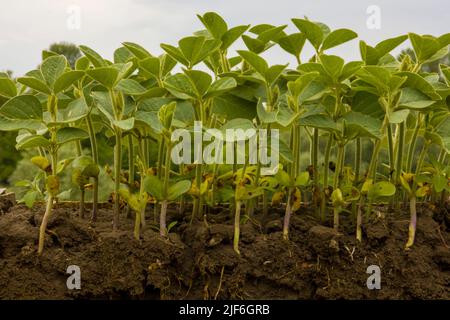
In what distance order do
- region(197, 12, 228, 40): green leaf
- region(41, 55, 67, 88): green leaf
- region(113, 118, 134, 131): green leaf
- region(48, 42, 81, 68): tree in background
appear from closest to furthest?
region(113, 118, 134, 131): green leaf < region(41, 55, 67, 88): green leaf < region(197, 12, 228, 40): green leaf < region(48, 42, 81, 68): tree in background

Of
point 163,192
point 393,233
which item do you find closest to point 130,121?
point 163,192

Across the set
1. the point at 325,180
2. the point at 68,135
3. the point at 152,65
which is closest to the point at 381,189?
the point at 325,180

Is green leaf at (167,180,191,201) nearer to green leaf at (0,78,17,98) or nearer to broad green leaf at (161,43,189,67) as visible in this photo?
broad green leaf at (161,43,189,67)

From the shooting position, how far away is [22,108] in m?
1.04

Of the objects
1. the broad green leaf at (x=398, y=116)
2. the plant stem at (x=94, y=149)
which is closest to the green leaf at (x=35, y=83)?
the plant stem at (x=94, y=149)

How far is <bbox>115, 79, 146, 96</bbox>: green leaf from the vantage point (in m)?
1.04

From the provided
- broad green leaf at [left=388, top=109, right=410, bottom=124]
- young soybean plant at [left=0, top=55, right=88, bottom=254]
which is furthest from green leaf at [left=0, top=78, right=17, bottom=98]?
broad green leaf at [left=388, top=109, right=410, bottom=124]

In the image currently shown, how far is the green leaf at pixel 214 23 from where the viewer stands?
115 centimetres

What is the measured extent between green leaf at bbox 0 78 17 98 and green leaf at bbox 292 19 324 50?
0.54 m

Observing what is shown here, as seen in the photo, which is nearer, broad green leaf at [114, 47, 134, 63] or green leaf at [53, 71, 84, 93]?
green leaf at [53, 71, 84, 93]

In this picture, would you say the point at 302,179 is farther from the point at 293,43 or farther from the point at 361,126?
the point at 293,43

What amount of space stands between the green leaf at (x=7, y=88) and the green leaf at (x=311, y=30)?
0.54 metres

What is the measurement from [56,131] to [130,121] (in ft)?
0.60
